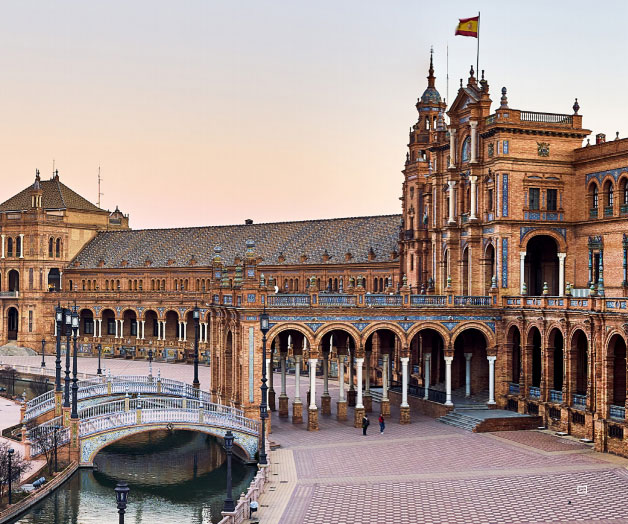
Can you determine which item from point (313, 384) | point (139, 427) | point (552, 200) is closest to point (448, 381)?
point (313, 384)

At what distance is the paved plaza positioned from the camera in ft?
118

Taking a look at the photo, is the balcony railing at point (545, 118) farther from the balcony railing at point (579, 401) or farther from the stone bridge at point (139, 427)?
the stone bridge at point (139, 427)

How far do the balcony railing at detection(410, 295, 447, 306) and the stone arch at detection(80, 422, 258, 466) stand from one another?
13.4 metres

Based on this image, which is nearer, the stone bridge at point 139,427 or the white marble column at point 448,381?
the stone bridge at point 139,427

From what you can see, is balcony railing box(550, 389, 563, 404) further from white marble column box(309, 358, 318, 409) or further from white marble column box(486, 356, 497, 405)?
white marble column box(309, 358, 318, 409)

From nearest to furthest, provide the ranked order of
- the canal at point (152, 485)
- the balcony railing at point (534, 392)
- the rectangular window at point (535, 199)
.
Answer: the canal at point (152, 485) < the balcony railing at point (534, 392) < the rectangular window at point (535, 199)

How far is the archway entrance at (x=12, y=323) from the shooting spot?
112m

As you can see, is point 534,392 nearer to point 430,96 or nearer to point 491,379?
point 491,379

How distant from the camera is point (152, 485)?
153 feet

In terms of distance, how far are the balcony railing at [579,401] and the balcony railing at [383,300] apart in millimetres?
11030

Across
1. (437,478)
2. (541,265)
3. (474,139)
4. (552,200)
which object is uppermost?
(474,139)

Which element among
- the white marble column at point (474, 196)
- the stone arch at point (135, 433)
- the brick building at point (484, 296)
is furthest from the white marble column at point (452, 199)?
the stone arch at point (135, 433)

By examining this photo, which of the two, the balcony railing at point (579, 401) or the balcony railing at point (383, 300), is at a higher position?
the balcony railing at point (383, 300)

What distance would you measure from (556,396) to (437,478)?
541 inches
